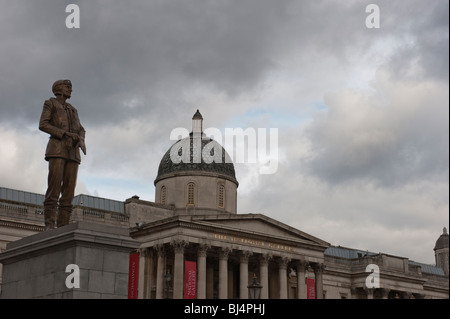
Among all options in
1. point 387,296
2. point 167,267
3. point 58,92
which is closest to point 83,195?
point 167,267

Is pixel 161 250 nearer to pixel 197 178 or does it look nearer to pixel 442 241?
pixel 197 178

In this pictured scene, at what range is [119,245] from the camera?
18750mm

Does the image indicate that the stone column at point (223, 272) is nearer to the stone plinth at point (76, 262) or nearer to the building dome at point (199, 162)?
the building dome at point (199, 162)

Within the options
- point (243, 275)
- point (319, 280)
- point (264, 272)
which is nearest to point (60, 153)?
point (243, 275)

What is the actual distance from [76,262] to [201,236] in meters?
44.5

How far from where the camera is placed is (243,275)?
212ft

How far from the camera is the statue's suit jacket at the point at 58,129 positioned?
19.8 meters

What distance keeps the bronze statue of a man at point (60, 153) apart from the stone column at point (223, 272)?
4329 centimetres

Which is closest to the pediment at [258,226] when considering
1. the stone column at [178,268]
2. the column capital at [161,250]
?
the stone column at [178,268]

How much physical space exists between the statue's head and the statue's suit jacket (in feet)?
0.95

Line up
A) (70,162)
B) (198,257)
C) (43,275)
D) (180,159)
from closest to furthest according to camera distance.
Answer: (43,275) < (70,162) < (198,257) < (180,159)
